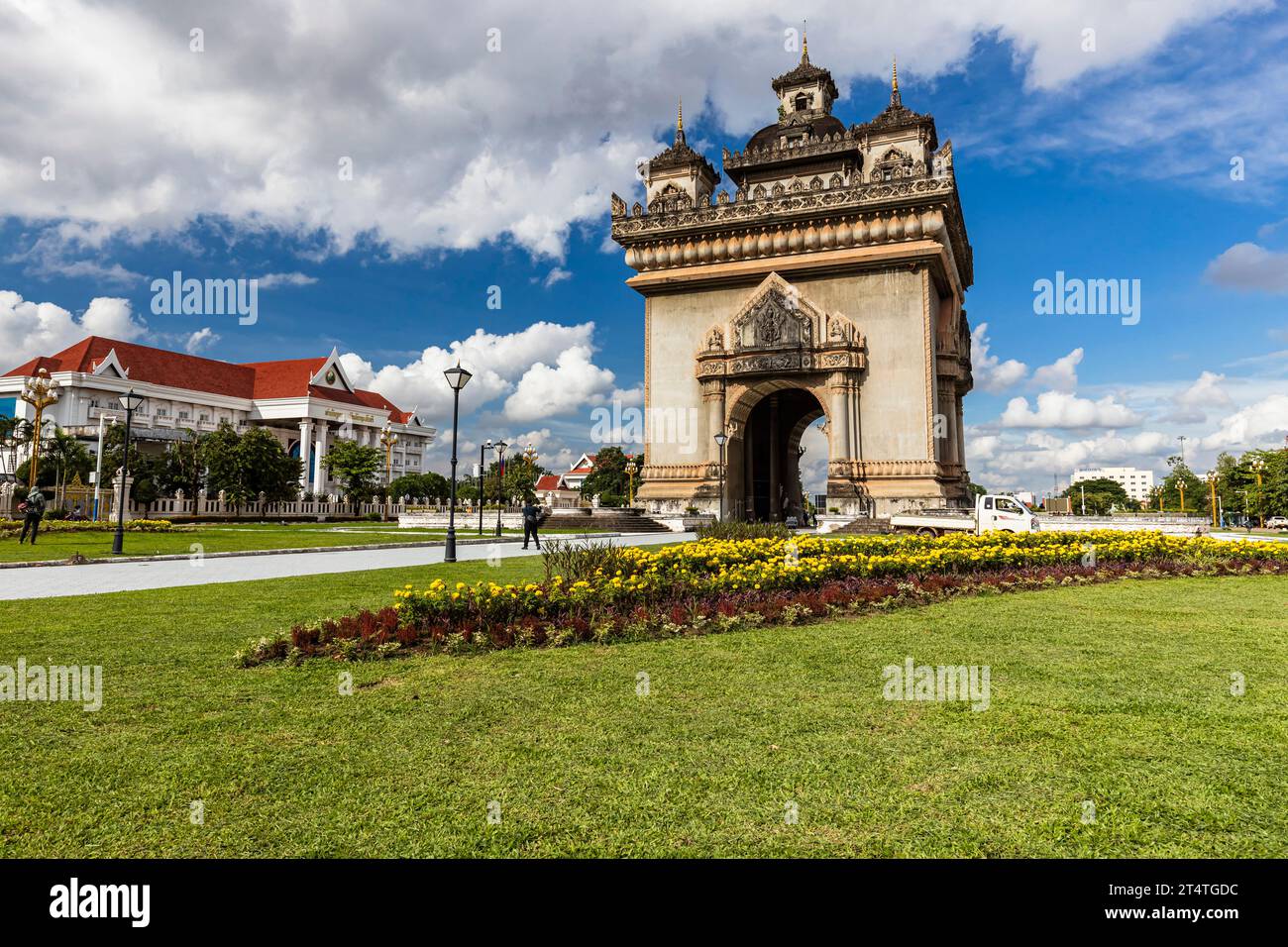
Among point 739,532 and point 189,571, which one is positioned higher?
point 739,532

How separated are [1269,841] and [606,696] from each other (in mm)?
3651

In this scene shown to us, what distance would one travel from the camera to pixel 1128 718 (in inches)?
183

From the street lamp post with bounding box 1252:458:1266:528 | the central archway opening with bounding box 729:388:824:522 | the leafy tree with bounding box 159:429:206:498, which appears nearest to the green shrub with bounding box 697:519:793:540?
the central archway opening with bounding box 729:388:824:522

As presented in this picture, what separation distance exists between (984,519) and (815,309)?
1310 centimetres

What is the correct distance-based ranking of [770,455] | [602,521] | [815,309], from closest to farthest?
[602,521], [815,309], [770,455]

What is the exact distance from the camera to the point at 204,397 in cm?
7550

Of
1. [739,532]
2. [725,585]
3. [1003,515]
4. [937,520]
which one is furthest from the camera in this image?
[937,520]

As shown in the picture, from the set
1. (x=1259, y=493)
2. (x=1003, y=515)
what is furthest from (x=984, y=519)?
(x=1259, y=493)

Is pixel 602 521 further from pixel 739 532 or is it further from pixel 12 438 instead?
pixel 12 438

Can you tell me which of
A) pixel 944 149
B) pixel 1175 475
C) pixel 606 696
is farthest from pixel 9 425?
pixel 1175 475

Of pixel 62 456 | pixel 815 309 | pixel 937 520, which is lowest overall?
pixel 937 520

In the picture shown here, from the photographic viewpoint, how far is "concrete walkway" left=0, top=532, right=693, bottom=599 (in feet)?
36.6

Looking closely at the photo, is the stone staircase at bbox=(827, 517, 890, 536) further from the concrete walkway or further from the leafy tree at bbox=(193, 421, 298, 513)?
the leafy tree at bbox=(193, 421, 298, 513)

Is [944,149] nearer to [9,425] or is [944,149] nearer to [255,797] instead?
[255,797]
